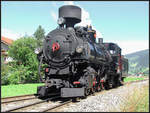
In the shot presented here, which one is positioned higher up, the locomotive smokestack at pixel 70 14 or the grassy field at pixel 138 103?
the locomotive smokestack at pixel 70 14

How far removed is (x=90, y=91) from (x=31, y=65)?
1136 centimetres

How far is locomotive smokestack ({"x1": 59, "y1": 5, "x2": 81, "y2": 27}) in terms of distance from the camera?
1064cm

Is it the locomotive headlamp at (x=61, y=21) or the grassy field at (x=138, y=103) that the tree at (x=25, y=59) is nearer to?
the locomotive headlamp at (x=61, y=21)

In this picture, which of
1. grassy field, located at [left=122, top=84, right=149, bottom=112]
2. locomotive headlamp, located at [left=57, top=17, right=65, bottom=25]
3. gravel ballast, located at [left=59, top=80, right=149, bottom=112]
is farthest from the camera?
locomotive headlamp, located at [left=57, top=17, right=65, bottom=25]

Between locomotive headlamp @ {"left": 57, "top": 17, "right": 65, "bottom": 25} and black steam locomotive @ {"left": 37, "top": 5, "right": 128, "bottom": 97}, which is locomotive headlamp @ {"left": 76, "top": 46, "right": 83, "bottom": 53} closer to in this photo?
black steam locomotive @ {"left": 37, "top": 5, "right": 128, "bottom": 97}

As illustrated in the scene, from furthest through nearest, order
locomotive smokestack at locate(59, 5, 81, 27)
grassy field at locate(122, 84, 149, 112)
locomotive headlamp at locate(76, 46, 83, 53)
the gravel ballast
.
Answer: locomotive smokestack at locate(59, 5, 81, 27) → locomotive headlamp at locate(76, 46, 83, 53) → the gravel ballast → grassy field at locate(122, 84, 149, 112)

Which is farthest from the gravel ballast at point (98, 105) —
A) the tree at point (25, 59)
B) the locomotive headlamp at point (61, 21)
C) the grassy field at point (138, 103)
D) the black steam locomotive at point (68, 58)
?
the tree at point (25, 59)

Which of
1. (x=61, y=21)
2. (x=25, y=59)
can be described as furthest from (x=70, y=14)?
(x=25, y=59)

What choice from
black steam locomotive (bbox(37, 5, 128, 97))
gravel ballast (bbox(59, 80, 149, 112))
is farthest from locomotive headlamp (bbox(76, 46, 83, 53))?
gravel ballast (bbox(59, 80, 149, 112))

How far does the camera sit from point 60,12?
10.9 meters

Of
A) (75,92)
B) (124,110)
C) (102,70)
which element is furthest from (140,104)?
(102,70)

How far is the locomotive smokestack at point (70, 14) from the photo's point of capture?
34.9 ft

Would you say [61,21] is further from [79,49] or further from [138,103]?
[138,103]

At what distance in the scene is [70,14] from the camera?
1063 centimetres
